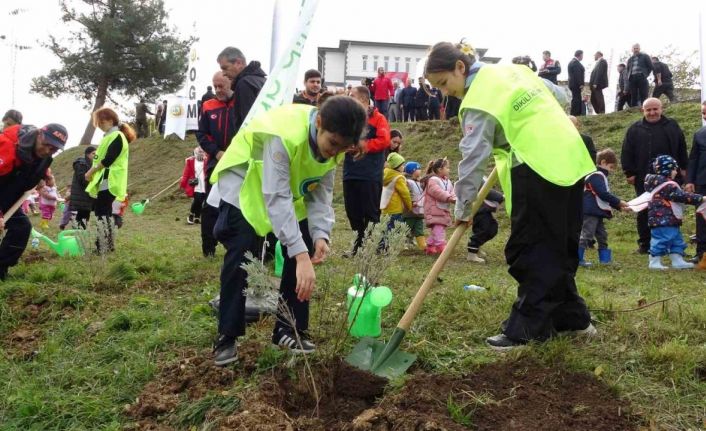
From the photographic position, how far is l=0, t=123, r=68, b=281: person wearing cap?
558 centimetres

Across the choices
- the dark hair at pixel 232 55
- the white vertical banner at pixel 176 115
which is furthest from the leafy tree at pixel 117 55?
the dark hair at pixel 232 55

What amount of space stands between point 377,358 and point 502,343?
29.5 inches

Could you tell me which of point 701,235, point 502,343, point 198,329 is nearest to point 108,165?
point 198,329

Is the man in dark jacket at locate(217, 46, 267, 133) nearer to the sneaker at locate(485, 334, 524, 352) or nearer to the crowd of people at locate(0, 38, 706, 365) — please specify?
the crowd of people at locate(0, 38, 706, 365)

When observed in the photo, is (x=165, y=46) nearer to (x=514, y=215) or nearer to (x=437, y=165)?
(x=437, y=165)

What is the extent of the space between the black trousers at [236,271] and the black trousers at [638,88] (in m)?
14.4

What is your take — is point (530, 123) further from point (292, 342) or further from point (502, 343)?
point (292, 342)

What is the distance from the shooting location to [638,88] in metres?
15.9

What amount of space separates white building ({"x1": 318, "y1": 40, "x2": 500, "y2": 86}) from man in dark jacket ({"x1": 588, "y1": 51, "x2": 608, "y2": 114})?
158 feet

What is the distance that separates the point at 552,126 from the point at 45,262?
5768 millimetres

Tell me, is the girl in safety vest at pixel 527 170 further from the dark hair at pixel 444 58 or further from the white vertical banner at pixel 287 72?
the white vertical banner at pixel 287 72

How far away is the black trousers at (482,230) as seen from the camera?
7781 millimetres

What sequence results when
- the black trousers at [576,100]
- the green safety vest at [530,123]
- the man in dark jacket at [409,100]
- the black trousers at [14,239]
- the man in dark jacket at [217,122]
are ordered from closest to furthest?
the green safety vest at [530,123], the black trousers at [14,239], the man in dark jacket at [217,122], the black trousers at [576,100], the man in dark jacket at [409,100]

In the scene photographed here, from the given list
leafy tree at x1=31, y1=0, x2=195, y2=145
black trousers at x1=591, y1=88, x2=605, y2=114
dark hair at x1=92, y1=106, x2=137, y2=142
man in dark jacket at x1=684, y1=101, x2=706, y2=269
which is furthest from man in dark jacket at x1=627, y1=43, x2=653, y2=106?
leafy tree at x1=31, y1=0, x2=195, y2=145
